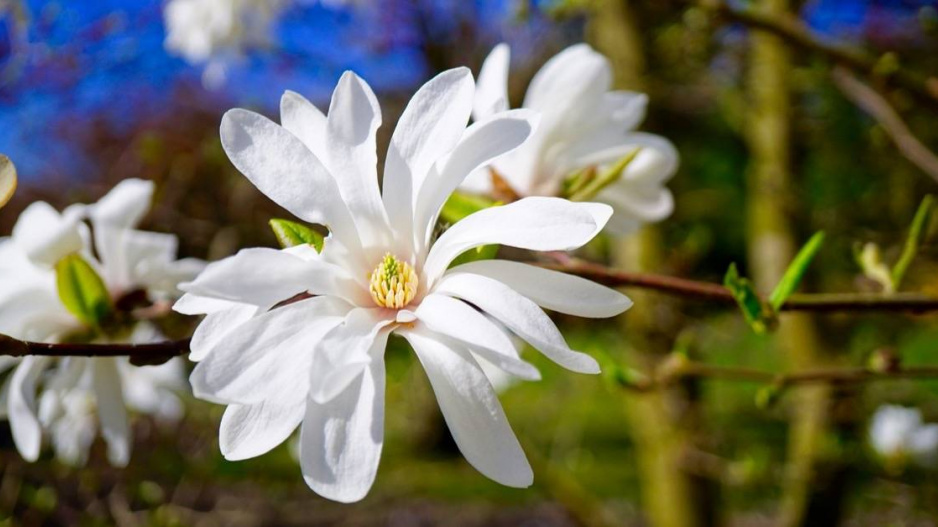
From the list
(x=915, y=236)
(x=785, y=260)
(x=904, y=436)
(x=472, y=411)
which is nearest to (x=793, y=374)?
(x=915, y=236)

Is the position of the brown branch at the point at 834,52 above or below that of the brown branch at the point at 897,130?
above

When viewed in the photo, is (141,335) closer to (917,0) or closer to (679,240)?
(679,240)

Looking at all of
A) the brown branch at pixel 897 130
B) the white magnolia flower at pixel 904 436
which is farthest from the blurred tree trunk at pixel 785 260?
the brown branch at pixel 897 130

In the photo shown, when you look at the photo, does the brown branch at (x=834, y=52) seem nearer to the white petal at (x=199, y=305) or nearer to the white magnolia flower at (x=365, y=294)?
the white magnolia flower at (x=365, y=294)

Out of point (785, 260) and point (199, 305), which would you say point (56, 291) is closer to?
point (199, 305)

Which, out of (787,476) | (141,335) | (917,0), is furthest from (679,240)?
(141,335)

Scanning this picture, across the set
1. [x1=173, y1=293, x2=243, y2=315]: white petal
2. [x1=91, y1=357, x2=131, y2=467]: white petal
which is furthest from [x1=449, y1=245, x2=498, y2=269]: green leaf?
[x1=91, y1=357, x2=131, y2=467]: white petal
